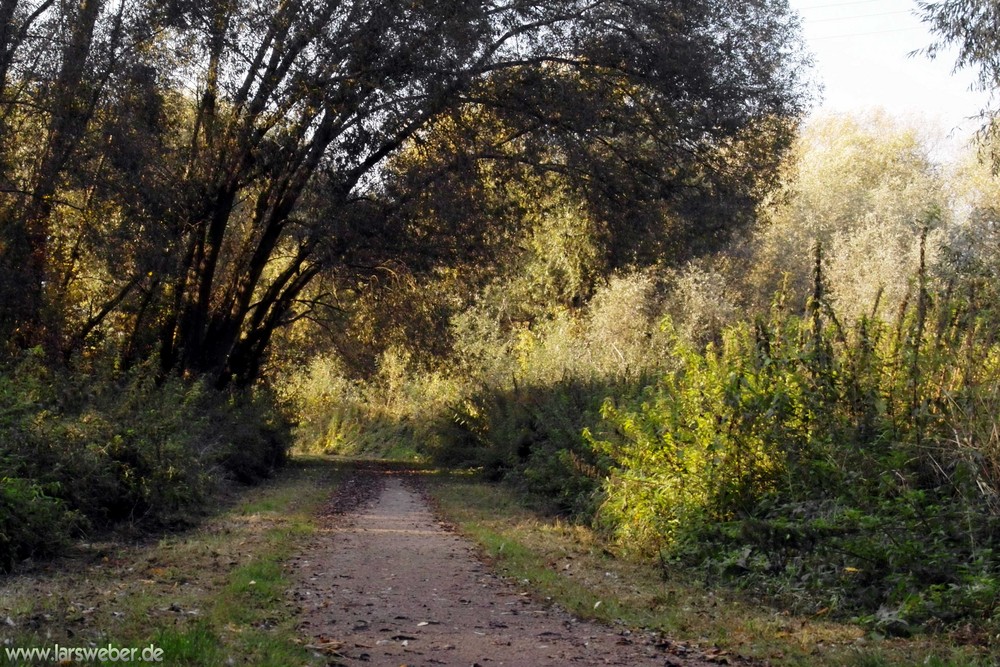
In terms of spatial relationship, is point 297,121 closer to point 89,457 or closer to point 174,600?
point 89,457

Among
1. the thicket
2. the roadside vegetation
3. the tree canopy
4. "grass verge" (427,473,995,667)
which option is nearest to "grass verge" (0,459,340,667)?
the roadside vegetation

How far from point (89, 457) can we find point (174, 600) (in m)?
4.54

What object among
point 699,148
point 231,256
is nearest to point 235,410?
point 231,256

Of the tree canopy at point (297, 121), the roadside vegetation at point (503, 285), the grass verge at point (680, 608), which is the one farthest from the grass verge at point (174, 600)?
the tree canopy at point (297, 121)

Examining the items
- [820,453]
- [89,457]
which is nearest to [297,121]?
[89,457]

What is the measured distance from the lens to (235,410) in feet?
79.8

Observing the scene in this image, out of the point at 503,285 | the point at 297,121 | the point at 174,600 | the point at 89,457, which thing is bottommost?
the point at 174,600

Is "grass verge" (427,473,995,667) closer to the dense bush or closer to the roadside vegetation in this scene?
the roadside vegetation

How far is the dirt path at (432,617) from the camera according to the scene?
284 inches

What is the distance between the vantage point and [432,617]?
851 centimetres

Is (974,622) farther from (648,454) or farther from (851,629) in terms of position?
(648,454)

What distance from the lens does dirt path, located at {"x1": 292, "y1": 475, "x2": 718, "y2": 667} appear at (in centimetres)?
720

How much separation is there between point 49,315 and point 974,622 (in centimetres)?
1583

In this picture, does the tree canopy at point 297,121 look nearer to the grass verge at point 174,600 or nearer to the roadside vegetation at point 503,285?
the roadside vegetation at point 503,285
